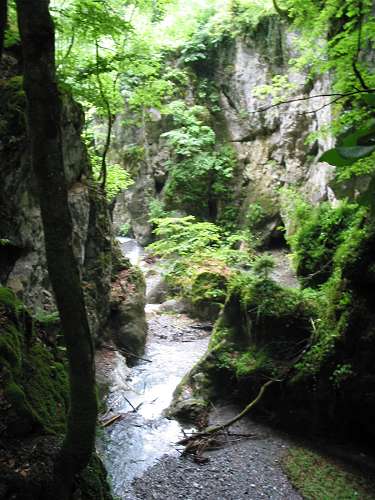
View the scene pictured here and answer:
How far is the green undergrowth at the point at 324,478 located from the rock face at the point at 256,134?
9803 millimetres

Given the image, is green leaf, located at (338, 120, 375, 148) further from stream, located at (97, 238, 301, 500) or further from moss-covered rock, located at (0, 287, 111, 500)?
stream, located at (97, 238, 301, 500)

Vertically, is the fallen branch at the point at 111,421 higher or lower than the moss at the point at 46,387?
lower

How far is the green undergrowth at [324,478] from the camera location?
552 centimetres

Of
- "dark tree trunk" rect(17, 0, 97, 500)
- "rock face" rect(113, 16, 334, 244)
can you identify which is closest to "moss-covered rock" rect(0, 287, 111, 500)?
"dark tree trunk" rect(17, 0, 97, 500)

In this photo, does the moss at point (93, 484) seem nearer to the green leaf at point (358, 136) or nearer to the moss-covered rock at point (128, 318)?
the green leaf at point (358, 136)

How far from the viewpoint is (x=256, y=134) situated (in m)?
19.0

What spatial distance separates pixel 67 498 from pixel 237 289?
612 centimetres

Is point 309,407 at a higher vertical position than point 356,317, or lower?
lower

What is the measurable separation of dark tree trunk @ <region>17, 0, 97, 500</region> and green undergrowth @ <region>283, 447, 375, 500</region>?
4.05 metres

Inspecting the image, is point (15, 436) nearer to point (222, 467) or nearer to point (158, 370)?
point (222, 467)

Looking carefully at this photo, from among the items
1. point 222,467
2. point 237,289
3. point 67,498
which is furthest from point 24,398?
point 237,289

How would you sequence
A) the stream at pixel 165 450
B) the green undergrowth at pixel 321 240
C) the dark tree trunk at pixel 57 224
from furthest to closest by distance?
the green undergrowth at pixel 321 240
the stream at pixel 165 450
the dark tree trunk at pixel 57 224

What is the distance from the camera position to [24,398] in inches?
141

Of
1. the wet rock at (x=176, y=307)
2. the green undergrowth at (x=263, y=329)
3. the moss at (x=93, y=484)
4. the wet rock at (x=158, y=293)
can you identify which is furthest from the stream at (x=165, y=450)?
the wet rock at (x=158, y=293)
